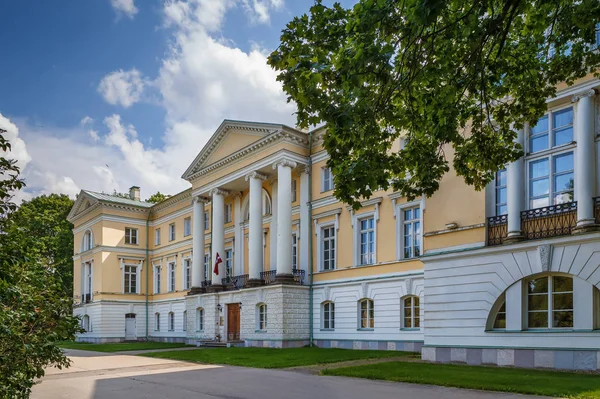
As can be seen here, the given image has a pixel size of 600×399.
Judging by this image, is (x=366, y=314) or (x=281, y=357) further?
(x=366, y=314)

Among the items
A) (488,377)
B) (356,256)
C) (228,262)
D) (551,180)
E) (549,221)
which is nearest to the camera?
(488,377)

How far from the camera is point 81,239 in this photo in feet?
159

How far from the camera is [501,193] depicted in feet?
57.0

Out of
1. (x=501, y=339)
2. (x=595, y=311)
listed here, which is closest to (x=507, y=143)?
(x=595, y=311)

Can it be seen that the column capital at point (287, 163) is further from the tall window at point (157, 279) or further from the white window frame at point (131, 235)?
the white window frame at point (131, 235)

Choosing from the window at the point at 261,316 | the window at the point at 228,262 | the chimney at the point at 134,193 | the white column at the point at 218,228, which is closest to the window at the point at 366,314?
the window at the point at 261,316

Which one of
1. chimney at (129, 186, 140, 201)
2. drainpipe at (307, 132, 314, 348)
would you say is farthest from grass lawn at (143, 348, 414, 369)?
chimney at (129, 186, 140, 201)

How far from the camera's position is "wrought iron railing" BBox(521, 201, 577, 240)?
15.2 m

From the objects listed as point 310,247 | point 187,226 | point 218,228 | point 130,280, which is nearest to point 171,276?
point 130,280

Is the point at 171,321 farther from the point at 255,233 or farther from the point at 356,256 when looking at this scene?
the point at 356,256

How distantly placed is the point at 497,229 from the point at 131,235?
35.0 metres

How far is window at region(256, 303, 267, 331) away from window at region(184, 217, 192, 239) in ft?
45.0

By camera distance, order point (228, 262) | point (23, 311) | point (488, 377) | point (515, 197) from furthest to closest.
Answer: point (228, 262) → point (515, 197) → point (488, 377) → point (23, 311)

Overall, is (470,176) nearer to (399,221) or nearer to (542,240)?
(542,240)
